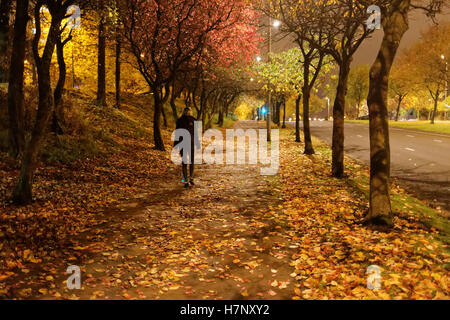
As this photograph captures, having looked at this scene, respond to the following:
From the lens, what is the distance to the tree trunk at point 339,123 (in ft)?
41.0

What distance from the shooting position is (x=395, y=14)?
6.58 m

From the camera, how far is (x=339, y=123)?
12.5 m

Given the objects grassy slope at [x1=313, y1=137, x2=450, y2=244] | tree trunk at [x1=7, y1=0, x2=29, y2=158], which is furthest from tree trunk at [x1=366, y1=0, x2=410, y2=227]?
tree trunk at [x1=7, y1=0, x2=29, y2=158]

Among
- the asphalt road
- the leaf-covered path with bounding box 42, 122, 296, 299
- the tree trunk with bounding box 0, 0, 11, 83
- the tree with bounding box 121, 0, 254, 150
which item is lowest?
the leaf-covered path with bounding box 42, 122, 296, 299

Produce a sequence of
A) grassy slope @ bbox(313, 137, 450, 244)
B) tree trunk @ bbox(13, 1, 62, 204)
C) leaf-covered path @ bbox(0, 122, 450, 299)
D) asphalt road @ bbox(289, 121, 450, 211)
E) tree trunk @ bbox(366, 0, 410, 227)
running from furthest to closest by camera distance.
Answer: asphalt road @ bbox(289, 121, 450, 211) → tree trunk @ bbox(13, 1, 62, 204) → grassy slope @ bbox(313, 137, 450, 244) → tree trunk @ bbox(366, 0, 410, 227) → leaf-covered path @ bbox(0, 122, 450, 299)

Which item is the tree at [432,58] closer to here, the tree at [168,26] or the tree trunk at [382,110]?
the tree at [168,26]

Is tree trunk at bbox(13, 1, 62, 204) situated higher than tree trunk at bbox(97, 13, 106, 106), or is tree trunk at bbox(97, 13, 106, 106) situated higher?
tree trunk at bbox(97, 13, 106, 106)

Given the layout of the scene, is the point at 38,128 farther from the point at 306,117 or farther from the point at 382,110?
the point at 306,117

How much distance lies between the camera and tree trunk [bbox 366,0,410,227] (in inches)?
261

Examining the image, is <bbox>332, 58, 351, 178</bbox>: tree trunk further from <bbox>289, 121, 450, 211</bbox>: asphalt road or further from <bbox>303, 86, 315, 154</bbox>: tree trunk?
<bbox>303, 86, 315, 154</bbox>: tree trunk

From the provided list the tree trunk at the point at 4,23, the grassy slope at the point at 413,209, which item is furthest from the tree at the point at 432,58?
the tree trunk at the point at 4,23

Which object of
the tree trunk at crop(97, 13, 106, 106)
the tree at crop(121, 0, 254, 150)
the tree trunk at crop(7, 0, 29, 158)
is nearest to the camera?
the tree trunk at crop(7, 0, 29, 158)

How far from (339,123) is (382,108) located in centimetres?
579

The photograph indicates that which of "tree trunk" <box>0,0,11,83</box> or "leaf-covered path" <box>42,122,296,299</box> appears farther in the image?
"tree trunk" <box>0,0,11,83</box>
